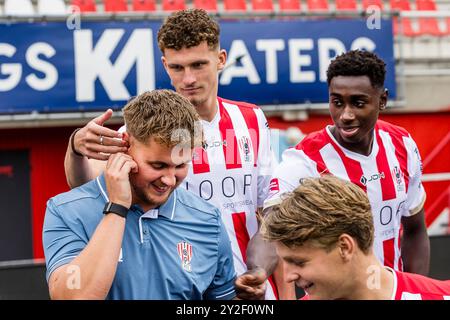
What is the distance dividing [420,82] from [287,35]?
6.45 feet

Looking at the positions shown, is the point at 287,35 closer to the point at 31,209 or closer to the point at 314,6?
the point at 314,6

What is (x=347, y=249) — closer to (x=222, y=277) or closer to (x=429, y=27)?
(x=222, y=277)

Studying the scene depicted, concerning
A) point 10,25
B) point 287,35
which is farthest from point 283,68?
point 10,25

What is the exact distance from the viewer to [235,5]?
10023 mm

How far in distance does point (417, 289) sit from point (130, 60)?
6631 millimetres

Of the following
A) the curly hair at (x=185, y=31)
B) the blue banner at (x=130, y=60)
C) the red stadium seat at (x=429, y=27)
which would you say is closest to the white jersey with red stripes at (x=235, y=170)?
the curly hair at (x=185, y=31)

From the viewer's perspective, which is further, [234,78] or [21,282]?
[234,78]

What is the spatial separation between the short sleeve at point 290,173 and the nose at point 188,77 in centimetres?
54

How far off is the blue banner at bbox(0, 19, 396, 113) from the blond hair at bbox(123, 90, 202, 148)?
19.9ft

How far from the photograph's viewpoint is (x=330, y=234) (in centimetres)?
237

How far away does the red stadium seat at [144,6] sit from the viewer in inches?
379

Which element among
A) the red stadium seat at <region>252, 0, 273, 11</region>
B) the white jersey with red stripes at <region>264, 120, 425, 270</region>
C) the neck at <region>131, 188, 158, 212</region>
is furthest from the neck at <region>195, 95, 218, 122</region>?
the red stadium seat at <region>252, 0, 273, 11</region>

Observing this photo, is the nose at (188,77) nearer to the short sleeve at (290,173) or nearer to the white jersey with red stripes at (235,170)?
the white jersey with red stripes at (235,170)

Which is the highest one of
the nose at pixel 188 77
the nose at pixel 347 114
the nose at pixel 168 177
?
the nose at pixel 188 77
